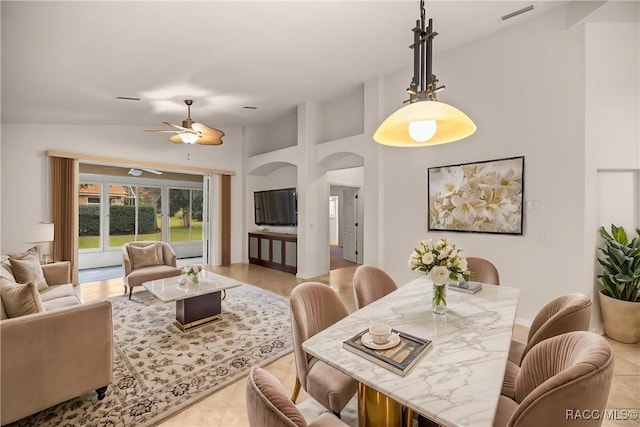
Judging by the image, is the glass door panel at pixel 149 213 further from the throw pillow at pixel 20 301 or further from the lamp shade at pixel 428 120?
the lamp shade at pixel 428 120

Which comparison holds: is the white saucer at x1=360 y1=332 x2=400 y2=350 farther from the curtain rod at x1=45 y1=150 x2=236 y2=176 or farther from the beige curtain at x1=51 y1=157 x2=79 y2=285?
the curtain rod at x1=45 y1=150 x2=236 y2=176

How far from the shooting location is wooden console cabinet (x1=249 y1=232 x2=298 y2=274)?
6.11 meters

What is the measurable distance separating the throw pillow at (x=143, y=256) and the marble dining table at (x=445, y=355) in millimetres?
4067

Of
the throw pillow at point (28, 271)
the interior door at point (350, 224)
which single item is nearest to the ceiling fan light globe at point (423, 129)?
Answer: the throw pillow at point (28, 271)

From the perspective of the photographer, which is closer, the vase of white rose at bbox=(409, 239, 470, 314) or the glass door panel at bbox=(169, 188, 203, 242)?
the vase of white rose at bbox=(409, 239, 470, 314)

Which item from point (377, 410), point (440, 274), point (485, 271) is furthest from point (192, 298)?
point (485, 271)

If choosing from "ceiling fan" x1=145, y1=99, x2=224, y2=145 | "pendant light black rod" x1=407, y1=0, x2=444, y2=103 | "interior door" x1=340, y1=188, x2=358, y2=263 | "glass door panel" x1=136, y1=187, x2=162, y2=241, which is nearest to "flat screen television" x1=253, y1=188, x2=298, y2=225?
"interior door" x1=340, y1=188, x2=358, y2=263

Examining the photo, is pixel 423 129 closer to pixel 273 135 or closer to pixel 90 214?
pixel 273 135

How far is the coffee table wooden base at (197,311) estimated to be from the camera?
3.17 meters

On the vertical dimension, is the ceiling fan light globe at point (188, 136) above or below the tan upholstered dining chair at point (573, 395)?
above

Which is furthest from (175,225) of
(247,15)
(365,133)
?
(247,15)

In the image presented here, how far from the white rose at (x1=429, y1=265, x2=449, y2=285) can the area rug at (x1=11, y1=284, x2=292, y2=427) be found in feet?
5.78

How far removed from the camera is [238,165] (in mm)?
7094

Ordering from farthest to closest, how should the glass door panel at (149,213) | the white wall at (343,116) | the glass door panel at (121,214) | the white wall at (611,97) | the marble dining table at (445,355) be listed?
the glass door panel at (149,213) < the glass door panel at (121,214) < the white wall at (343,116) < the white wall at (611,97) < the marble dining table at (445,355)
